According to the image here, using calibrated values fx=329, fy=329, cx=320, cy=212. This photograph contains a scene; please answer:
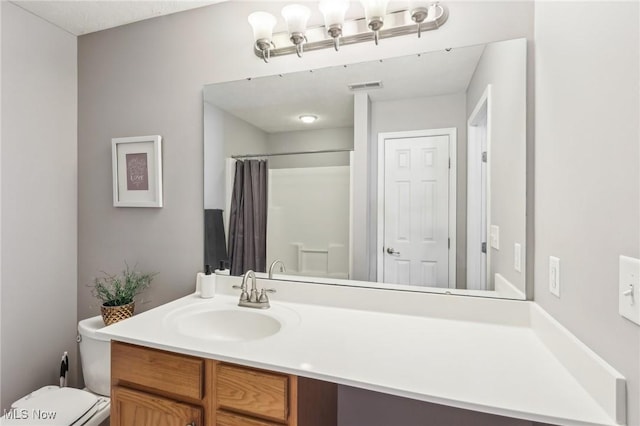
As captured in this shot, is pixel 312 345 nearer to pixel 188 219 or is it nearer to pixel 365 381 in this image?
pixel 365 381

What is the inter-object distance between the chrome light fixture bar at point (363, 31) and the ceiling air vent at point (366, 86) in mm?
164

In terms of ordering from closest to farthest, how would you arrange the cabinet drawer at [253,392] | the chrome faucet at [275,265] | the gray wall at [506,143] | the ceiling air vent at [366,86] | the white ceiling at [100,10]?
the cabinet drawer at [253,392] → the gray wall at [506,143] → the ceiling air vent at [366,86] → the chrome faucet at [275,265] → the white ceiling at [100,10]

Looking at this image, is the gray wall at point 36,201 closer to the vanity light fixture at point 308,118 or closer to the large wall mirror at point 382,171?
the large wall mirror at point 382,171

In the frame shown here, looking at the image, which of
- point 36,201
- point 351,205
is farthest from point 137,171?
point 351,205

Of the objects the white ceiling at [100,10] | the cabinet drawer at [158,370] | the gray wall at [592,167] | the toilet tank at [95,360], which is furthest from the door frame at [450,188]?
the toilet tank at [95,360]

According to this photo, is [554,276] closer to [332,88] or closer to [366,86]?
[366,86]

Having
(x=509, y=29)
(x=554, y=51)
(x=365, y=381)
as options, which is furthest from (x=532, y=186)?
(x=365, y=381)

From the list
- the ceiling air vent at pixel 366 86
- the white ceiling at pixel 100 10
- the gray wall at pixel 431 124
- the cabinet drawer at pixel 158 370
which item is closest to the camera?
the cabinet drawer at pixel 158 370

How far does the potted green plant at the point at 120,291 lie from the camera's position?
5.36ft

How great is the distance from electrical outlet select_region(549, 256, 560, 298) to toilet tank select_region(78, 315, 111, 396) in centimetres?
188

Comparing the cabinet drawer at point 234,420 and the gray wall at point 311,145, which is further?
the gray wall at point 311,145

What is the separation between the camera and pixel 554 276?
1.00m

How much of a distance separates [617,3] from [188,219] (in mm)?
1763

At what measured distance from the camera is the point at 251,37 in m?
1.63
